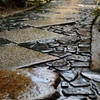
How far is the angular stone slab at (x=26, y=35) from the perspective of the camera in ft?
14.5

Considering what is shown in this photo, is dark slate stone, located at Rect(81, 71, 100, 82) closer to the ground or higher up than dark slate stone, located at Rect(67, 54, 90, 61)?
higher up

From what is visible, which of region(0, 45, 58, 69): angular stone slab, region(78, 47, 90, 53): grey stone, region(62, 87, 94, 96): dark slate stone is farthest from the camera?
region(78, 47, 90, 53): grey stone

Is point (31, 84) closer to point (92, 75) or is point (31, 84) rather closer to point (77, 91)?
point (77, 91)

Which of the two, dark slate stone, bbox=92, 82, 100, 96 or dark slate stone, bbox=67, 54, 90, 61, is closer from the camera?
dark slate stone, bbox=92, 82, 100, 96

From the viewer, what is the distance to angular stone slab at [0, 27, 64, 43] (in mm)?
4432

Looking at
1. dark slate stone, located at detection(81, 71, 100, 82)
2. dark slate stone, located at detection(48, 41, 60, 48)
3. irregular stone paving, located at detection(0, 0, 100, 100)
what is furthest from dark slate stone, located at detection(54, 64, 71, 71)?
dark slate stone, located at detection(48, 41, 60, 48)

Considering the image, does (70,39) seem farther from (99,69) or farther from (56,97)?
(56,97)

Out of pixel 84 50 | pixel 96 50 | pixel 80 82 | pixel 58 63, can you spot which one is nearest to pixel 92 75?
pixel 80 82

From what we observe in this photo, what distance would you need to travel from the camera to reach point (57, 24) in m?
6.14

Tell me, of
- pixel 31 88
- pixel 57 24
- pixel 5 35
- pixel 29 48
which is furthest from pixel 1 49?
pixel 57 24

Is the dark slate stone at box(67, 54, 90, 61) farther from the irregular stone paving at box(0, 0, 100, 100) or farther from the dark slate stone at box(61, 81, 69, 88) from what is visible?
the dark slate stone at box(61, 81, 69, 88)

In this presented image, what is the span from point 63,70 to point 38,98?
0.86 meters

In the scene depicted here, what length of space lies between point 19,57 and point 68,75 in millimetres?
906

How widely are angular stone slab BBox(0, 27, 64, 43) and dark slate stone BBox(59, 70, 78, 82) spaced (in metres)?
1.69
